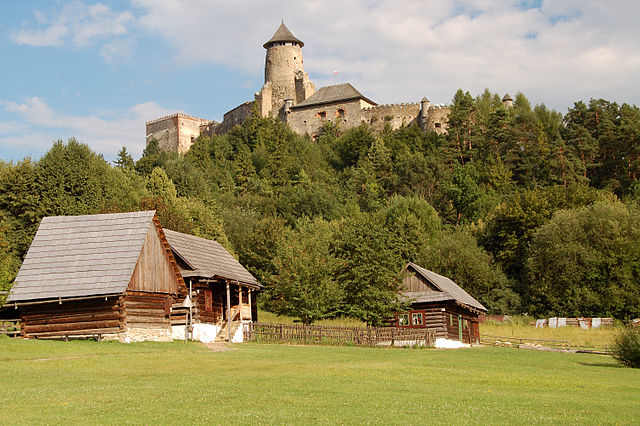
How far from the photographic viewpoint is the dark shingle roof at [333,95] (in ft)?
338

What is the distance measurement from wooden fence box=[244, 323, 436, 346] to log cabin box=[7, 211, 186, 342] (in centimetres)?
460

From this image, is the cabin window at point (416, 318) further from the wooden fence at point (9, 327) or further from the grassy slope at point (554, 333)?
the wooden fence at point (9, 327)

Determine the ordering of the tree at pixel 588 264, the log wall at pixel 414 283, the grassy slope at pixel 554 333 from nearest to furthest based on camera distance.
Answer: the log wall at pixel 414 283
the grassy slope at pixel 554 333
the tree at pixel 588 264

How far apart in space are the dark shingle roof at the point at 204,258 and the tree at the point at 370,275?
5575 mm

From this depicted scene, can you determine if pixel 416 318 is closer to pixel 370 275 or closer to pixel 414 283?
pixel 414 283

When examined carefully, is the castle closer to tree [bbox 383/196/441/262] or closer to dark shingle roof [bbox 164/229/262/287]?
tree [bbox 383/196/441/262]

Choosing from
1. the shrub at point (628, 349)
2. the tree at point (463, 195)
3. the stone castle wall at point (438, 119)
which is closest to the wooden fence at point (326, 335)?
the shrub at point (628, 349)

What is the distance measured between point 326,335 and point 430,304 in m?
9.01

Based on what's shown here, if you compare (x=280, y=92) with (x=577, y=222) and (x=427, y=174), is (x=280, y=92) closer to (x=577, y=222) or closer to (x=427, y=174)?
(x=427, y=174)

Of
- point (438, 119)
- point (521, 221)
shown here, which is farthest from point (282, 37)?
point (521, 221)

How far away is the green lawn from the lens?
533 inches

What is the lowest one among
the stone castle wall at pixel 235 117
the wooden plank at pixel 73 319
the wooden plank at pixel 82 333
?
the wooden plank at pixel 82 333

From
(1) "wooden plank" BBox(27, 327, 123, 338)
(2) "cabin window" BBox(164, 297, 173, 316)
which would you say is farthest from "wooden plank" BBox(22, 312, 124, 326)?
(2) "cabin window" BBox(164, 297, 173, 316)

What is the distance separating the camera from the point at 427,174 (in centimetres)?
8219
